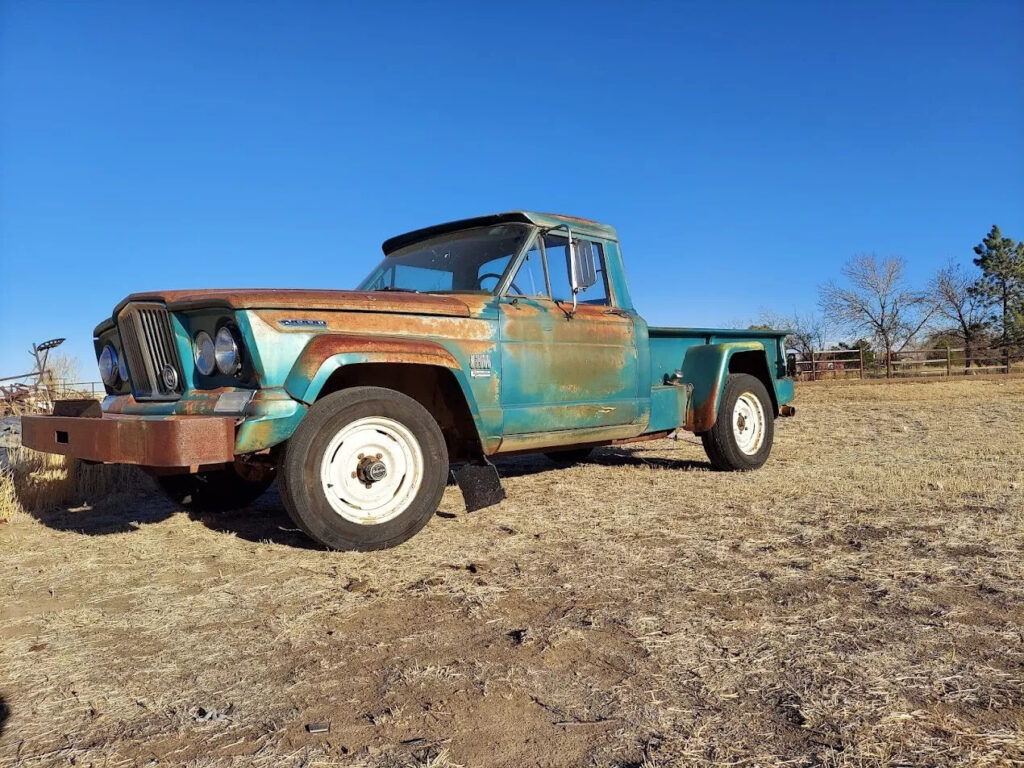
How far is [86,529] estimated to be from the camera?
4.54 meters

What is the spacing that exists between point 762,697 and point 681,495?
124 inches

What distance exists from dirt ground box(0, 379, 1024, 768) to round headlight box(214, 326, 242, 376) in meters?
0.99

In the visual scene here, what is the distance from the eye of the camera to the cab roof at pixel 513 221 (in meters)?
4.91

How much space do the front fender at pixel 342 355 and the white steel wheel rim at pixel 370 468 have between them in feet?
0.99

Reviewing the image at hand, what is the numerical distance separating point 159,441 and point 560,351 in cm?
253

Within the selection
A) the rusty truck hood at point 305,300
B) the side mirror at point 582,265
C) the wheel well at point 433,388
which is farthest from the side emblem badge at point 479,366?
the side mirror at point 582,265

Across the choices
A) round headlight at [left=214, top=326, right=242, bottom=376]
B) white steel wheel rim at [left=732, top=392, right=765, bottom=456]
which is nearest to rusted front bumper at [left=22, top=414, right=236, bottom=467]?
round headlight at [left=214, top=326, right=242, bottom=376]

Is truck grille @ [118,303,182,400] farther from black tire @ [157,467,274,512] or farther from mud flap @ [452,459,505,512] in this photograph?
mud flap @ [452,459,505,512]

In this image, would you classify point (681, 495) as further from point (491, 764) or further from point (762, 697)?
point (491, 764)

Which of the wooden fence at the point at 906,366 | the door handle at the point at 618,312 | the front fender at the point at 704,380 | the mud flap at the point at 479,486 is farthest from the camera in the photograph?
the wooden fence at the point at 906,366

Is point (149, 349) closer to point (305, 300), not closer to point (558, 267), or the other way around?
point (305, 300)

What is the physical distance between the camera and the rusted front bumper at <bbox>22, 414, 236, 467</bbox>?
3.16m

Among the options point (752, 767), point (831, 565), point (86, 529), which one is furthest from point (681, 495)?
point (86, 529)

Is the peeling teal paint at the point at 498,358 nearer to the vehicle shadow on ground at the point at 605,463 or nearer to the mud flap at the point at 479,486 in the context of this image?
the mud flap at the point at 479,486
